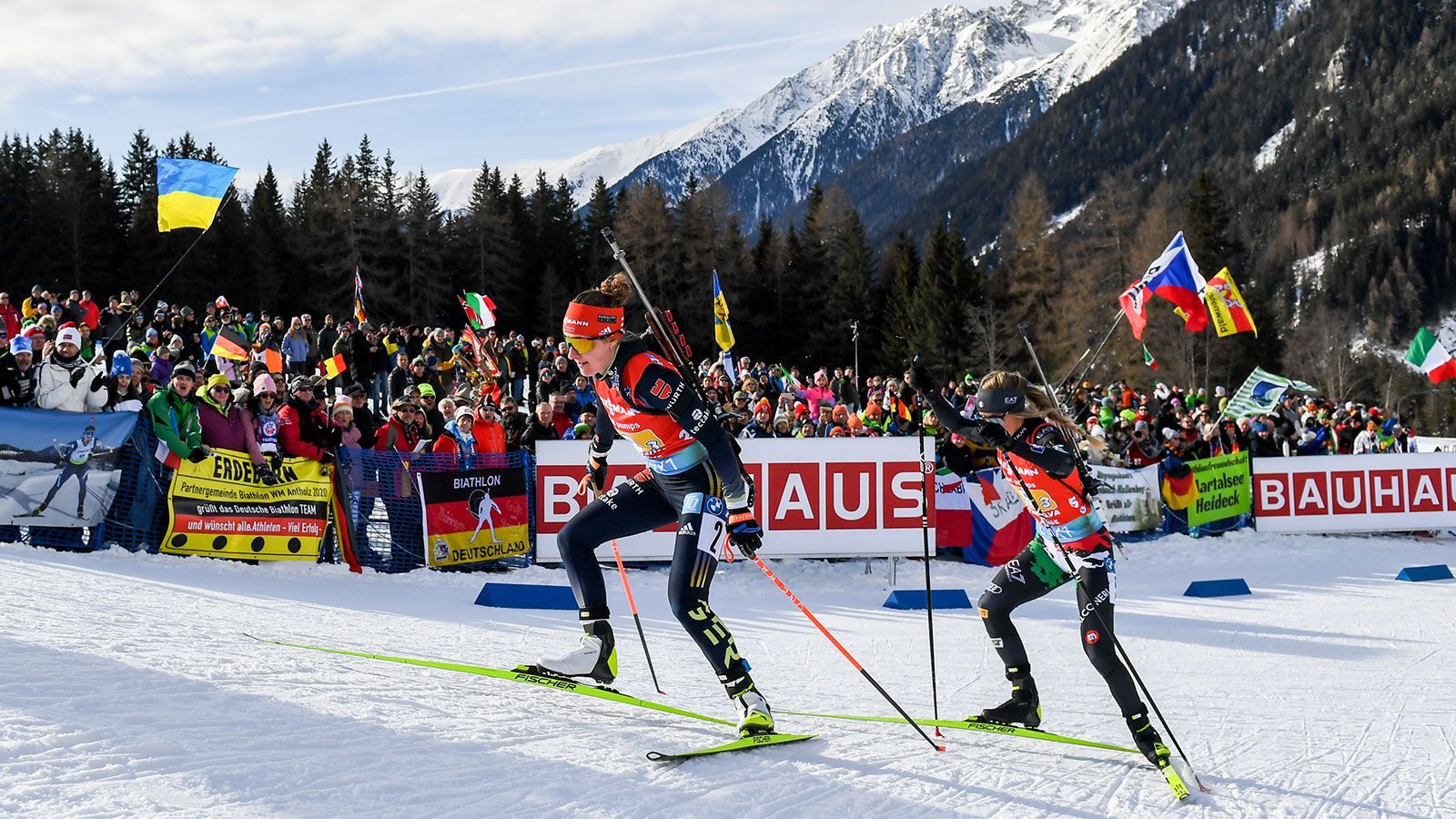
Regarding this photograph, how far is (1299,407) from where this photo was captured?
2305 centimetres

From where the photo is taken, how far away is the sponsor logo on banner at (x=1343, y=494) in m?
15.6

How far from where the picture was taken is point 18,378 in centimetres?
1029

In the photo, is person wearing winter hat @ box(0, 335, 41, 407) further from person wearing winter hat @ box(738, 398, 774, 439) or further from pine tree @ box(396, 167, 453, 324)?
pine tree @ box(396, 167, 453, 324)

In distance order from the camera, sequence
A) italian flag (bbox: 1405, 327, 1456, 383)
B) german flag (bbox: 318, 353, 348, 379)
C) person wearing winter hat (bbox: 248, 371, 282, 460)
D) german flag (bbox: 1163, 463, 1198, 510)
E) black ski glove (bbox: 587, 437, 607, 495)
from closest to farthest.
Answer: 1. black ski glove (bbox: 587, 437, 607, 495)
2. person wearing winter hat (bbox: 248, 371, 282, 460)
3. german flag (bbox: 1163, 463, 1198, 510)
4. german flag (bbox: 318, 353, 348, 379)
5. italian flag (bbox: 1405, 327, 1456, 383)

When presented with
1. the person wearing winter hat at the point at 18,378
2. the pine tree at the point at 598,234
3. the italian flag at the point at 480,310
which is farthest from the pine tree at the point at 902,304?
the person wearing winter hat at the point at 18,378

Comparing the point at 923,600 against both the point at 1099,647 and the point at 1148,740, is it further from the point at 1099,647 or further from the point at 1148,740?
the point at 1148,740

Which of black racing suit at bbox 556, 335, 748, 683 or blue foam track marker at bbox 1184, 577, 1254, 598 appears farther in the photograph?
blue foam track marker at bbox 1184, 577, 1254, 598

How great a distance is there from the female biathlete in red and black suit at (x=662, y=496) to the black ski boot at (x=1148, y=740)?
1.71m

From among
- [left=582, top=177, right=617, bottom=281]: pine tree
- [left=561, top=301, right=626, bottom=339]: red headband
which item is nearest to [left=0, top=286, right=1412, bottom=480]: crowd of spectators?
[left=561, top=301, right=626, bottom=339]: red headband

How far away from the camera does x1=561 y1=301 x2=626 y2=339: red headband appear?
527 cm

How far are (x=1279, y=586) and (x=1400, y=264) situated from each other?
104 m

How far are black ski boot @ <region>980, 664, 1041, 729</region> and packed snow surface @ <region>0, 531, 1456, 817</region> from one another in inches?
8.5

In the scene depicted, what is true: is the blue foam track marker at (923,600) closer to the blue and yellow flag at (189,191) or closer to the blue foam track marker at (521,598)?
the blue foam track marker at (521,598)

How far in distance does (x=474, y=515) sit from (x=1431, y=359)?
67.7ft
